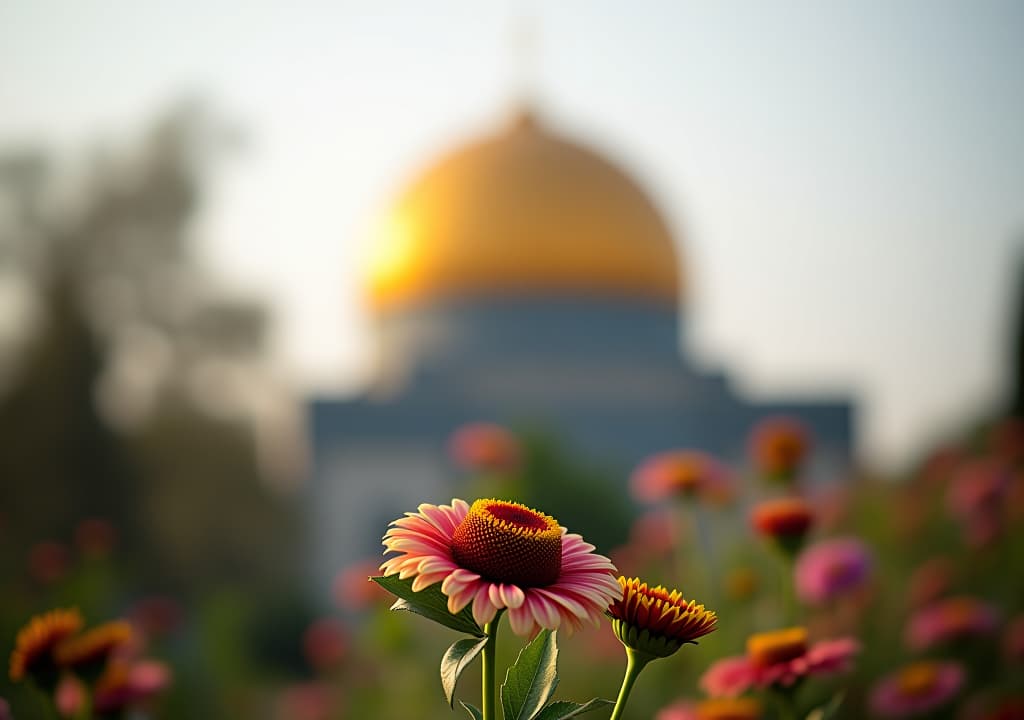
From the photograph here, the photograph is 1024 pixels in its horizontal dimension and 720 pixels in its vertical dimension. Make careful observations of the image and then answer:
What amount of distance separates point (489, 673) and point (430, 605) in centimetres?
8

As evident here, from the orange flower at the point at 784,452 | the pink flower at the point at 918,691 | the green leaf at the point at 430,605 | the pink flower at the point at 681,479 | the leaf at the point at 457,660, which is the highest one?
the orange flower at the point at 784,452

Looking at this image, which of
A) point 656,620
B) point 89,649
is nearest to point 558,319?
point 89,649

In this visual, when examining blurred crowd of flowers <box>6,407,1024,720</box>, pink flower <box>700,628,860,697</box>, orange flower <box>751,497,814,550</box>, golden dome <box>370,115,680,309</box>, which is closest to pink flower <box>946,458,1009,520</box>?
blurred crowd of flowers <box>6,407,1024,720</box>

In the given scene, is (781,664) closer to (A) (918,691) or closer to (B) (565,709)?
(B) (565,709)

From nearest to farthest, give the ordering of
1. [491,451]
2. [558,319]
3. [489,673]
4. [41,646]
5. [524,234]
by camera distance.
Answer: [489,673] < [41,646] < [491,451] < [524,234] < [558,319]

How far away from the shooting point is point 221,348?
16828 mm

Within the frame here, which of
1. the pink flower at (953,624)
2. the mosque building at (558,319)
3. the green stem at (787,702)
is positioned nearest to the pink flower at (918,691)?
the pink flower at (953,624)

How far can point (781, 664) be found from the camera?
148cm

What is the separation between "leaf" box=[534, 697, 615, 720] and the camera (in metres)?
0.84

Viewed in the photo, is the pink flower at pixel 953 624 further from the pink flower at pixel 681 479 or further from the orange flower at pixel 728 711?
the orange flower at pixel 728 711

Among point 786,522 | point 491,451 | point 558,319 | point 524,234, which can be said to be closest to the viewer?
point 786,522

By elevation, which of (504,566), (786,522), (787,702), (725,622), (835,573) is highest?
(725,622)

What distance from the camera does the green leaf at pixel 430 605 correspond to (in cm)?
85

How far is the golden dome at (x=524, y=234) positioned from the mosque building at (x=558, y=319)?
0.02 meters
